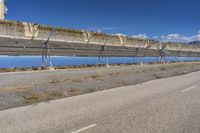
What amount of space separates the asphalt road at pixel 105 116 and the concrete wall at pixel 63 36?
21.0 metres

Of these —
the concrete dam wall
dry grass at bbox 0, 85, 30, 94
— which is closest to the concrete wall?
the concrete dam wall

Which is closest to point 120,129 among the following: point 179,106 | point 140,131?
point 140,131

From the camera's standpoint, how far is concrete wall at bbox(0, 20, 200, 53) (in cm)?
3291

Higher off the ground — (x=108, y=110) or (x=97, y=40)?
(x=97, y=40)

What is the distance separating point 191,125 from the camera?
8.59 meters

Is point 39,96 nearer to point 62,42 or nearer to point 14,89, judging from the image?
point 14,89

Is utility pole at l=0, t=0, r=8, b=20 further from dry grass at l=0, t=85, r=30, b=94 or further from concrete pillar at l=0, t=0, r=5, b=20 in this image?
dry grass at l=0, t=85, r=30, b=94

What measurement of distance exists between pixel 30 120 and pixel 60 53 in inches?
1281

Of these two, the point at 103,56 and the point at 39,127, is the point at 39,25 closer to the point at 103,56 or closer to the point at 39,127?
the point at 103,56

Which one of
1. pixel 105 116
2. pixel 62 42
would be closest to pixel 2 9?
pixel 62 42

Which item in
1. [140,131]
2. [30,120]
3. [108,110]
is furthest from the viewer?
[108,110]

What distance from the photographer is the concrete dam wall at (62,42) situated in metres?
33.0

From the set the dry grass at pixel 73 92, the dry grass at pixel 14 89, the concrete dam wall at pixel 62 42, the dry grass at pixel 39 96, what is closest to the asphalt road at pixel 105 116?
the dry grass at pixel 39 96

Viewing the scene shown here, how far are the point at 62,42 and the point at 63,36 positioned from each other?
0.93 meters
